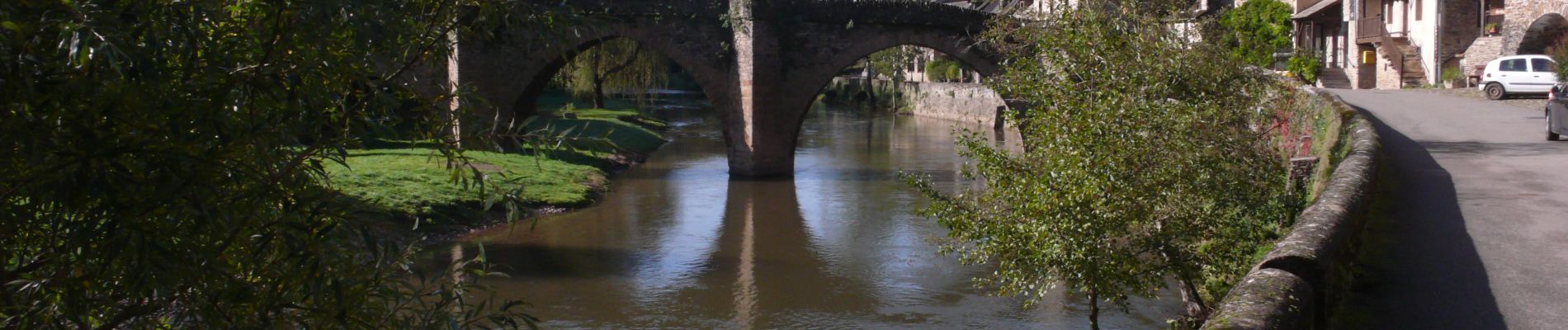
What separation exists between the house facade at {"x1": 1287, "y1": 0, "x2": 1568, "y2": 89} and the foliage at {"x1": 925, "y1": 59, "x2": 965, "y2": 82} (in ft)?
41.6

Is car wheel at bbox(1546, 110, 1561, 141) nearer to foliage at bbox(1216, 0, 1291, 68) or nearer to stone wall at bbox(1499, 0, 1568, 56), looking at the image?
stone wall at bbox(1499, 0, 1568, 56)

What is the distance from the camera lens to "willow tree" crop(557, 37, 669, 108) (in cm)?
3488

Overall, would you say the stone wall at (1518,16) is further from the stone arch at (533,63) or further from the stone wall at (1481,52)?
the stone arch at (533,63)

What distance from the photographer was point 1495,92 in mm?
25484

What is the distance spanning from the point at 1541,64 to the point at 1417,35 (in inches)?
482

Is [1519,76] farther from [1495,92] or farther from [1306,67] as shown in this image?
[1306,67]

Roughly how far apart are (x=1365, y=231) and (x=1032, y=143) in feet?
8.18

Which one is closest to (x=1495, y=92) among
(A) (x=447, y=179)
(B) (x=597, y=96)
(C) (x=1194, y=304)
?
(C) (x=1194, y=304)

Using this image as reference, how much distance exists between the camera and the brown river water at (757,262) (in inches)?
501

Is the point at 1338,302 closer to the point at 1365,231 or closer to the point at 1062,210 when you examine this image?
the point at 1365,231

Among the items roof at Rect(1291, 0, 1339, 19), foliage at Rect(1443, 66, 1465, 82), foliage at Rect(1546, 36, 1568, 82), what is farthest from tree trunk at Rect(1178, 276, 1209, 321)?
roof at Rect(1291, 0, 1339, 19)

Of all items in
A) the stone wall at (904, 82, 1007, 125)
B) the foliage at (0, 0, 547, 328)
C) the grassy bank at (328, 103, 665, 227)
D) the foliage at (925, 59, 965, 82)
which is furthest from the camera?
the foliage at (925, 59, 965, 82)

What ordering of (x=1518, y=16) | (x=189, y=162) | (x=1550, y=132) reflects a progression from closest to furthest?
(x=189, y=162), (x=1550, y=132), (x=1518, y=16)

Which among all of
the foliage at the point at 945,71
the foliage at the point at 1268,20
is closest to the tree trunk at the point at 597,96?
the foliage at the point at 945,71
